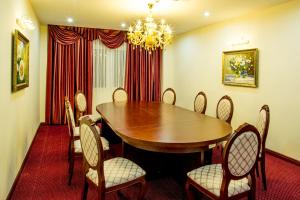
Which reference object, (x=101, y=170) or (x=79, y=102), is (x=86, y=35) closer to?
(x=79, y=102)

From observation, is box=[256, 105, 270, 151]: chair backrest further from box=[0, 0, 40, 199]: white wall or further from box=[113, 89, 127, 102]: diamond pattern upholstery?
box=[113, 89, 127, 102]: diamond pattern upholstery

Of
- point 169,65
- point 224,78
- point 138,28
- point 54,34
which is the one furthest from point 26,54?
point 169,65

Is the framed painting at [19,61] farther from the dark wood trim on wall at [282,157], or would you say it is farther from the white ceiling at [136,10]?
the dark wood trim on wall at [282,157]

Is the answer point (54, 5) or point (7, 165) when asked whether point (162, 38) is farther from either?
point (7, 165)

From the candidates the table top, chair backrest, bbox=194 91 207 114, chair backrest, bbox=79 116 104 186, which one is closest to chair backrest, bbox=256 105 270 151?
the table top

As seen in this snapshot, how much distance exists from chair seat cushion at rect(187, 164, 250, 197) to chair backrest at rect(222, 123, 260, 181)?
0.31ft

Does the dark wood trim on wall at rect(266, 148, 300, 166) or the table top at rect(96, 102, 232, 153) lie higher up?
the table top at rect(96, 102, 232, 153)

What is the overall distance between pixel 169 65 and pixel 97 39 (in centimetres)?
213

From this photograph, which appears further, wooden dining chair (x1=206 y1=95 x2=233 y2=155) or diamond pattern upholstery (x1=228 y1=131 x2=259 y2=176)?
wooden dining chair (x1=206 y1=95 x2=233 y2=155)

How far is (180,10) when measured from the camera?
4203 mm

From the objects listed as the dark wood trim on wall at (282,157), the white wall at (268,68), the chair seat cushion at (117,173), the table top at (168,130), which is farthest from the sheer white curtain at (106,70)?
the chair seat cushion at (117,173)

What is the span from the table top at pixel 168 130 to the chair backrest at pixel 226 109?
1.92 ft

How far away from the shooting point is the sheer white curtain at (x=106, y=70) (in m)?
6.28

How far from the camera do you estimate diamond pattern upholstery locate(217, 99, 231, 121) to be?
3.69m
